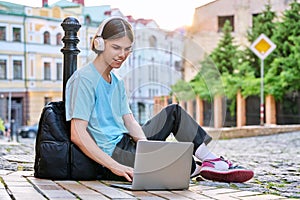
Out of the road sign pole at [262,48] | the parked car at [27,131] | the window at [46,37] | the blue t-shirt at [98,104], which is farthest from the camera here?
the road sign pole at [262,48]

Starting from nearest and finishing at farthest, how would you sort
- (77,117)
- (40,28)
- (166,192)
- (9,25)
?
(166,192), (77,117), (9,25), (40,28)

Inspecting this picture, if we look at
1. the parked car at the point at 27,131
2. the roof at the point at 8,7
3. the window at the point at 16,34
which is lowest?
the parked car at the point at 27,131

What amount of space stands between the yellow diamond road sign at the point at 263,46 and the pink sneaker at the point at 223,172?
7002mm

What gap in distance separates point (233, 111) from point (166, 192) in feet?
27.8

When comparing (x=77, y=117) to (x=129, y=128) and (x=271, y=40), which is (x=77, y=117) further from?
(x=271, y=40)

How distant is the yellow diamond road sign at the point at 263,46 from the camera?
913 cm

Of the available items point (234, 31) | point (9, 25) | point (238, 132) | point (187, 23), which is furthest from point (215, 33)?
point (187, 23)

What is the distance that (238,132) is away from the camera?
25.2 feet

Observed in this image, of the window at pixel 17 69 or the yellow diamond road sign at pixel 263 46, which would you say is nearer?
the window at pixel 17 69

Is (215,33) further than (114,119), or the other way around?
(215,33)

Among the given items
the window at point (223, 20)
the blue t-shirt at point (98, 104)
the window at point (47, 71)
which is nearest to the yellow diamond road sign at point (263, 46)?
the window at point (223, 20)

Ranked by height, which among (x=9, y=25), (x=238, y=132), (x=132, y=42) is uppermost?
(x=9, y=25)

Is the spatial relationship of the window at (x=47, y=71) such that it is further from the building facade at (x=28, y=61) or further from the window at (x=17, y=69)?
the window at (x=17, y=69)

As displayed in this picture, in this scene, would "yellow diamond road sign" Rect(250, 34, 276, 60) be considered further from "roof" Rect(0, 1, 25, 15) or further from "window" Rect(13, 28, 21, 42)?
"roof" Rect(0, 1, 25, 15)
